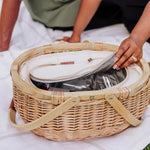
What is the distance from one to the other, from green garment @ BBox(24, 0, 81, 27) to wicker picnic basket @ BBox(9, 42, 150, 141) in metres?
0.72

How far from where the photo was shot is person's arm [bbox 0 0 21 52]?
125 centimetres

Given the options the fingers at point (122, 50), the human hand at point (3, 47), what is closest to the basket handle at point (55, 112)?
the fingers at point (122, 50)

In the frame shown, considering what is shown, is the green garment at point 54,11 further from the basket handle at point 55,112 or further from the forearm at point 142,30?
the basket handle at point 55,112

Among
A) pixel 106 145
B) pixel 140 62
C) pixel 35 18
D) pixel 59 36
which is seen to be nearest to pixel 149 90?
pixel 140 62

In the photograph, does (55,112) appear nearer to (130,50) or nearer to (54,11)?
(130,50)

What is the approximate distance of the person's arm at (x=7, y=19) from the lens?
1247 millimetres

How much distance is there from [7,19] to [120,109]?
0.79 m

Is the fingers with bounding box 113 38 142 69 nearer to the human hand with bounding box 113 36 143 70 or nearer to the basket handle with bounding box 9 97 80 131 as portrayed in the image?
the human hand with bounding box 113 36 143 70

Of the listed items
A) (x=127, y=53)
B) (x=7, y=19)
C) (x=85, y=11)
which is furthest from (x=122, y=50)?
(x=7, y=19)

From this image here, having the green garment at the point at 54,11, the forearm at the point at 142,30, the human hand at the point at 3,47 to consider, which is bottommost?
the human hand at the point at 3,47

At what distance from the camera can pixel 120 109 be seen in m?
0.75

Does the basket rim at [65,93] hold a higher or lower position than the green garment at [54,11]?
higher

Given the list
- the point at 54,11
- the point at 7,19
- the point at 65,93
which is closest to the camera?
the point at 65,93

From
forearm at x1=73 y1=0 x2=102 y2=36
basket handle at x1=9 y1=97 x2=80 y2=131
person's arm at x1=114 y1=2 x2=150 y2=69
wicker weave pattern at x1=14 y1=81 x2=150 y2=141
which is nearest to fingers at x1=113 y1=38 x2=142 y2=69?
person's arm at x1=114 y1=2 x2=150 y2=69
